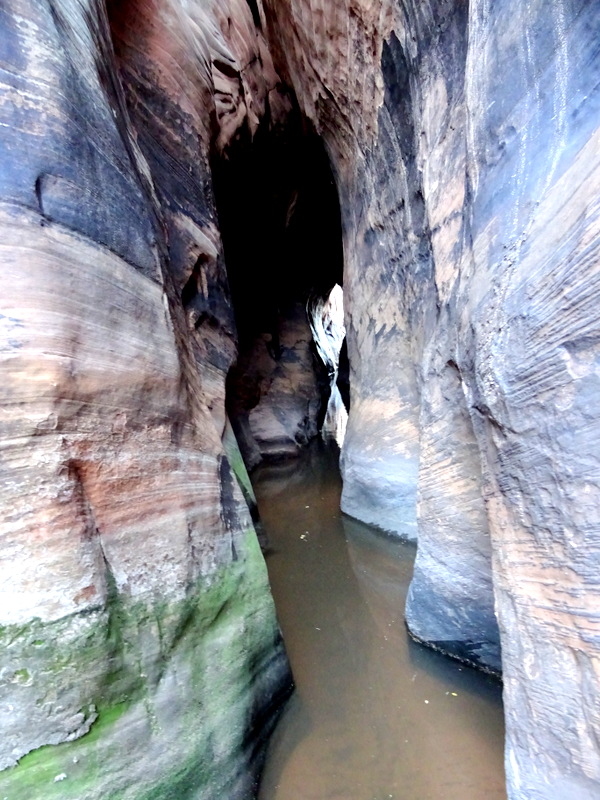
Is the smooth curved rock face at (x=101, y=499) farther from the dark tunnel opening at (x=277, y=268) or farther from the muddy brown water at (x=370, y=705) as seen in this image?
the dark tunnel opening at (x=277, y=268)

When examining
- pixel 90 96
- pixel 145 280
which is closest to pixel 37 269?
pixel 145 280

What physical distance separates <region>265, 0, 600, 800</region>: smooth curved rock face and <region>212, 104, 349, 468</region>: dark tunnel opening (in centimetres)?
291

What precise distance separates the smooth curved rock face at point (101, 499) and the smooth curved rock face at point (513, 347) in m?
1.15

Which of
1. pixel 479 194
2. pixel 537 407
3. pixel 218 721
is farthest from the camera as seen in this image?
pixel 479 194

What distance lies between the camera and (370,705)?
92.7 inches

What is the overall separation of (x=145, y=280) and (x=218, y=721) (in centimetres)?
193

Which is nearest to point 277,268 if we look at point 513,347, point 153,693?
point 513,347

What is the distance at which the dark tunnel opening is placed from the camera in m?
6.61

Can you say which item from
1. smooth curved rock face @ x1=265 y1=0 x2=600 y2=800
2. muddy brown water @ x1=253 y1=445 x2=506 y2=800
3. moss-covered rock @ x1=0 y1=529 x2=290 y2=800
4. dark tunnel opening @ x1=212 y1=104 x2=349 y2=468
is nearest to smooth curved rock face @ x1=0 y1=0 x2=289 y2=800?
moss-covered rock @ x1=0 y1=529 x2=290 y2=800

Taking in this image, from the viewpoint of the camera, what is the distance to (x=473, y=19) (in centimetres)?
204

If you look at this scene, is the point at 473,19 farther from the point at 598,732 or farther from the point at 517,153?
the point at 598,732

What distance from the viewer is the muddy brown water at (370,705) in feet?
6.26

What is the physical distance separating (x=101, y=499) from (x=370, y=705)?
5.73ft

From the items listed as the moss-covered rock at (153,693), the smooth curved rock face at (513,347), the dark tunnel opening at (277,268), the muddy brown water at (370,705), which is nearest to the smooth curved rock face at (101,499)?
the moss-covered rock at (153,693)
